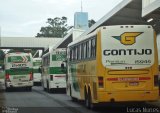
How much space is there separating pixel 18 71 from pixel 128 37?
20306 millimetres

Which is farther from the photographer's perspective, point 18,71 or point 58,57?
point 18,71

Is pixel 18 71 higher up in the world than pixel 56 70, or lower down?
higher up

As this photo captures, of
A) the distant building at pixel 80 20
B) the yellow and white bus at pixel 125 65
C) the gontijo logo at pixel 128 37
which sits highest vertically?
the distant building at pixel 80 20

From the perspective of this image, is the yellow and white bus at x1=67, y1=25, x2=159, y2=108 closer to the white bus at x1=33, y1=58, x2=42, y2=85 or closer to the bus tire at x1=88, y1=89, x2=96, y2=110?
the bus tire at x1=88, y1=89, x2=96, y2=110

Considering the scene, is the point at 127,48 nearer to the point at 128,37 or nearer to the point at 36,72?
the point at 128,37

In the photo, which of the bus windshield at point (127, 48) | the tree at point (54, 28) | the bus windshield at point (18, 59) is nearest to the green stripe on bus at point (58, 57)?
the bus windshield at point (18, 59)

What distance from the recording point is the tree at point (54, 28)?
142375mm

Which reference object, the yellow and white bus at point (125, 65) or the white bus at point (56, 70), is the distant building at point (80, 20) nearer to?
the white bus at point (56, 70)

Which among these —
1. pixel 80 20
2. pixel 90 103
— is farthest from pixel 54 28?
pixel 90 103

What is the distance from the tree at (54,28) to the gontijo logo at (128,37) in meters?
123

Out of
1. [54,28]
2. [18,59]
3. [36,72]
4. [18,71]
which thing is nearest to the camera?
[18,71]

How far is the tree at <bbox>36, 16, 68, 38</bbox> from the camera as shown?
14238cm

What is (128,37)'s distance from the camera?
17.8m

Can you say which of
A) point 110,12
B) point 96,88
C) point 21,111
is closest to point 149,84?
point 96,88
